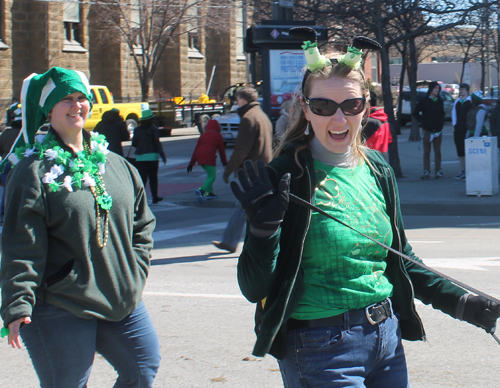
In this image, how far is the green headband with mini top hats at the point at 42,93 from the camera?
2.97m

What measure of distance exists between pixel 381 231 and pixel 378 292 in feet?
0.71

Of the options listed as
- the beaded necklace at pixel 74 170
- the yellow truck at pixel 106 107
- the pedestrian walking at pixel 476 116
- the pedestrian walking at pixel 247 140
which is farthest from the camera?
the yellow truck at pixel 106 107

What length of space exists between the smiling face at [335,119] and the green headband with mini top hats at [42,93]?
1129mm

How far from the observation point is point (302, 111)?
2512 millimetres

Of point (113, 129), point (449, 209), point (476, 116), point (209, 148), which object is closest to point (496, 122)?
point (476, 116)

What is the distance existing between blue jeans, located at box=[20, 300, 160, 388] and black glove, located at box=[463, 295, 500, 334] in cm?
132

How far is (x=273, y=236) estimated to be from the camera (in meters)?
2.05

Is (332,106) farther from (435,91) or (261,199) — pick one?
(435,91)

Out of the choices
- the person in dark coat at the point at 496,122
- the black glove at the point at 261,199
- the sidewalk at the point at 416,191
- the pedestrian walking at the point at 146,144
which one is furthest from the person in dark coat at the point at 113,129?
the black glove at the point at 261,199

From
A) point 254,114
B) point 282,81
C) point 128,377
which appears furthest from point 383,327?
point 282,81

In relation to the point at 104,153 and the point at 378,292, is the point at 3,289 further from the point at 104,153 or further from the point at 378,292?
the point at 378,292

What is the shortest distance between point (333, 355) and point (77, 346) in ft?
3.65

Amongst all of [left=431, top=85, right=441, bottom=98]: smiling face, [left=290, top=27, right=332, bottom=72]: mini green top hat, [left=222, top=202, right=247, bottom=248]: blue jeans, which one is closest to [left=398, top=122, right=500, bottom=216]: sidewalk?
[left=431, top=85, right=441, bottom=98]: smiling face

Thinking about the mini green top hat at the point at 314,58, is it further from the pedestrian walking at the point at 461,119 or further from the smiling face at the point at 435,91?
the pedestrian walking at the point at 461,119
